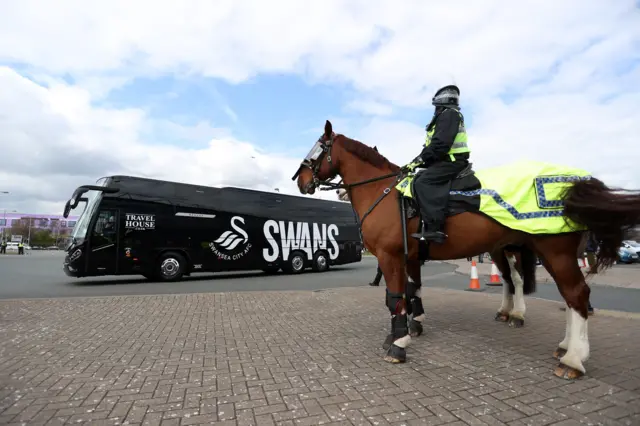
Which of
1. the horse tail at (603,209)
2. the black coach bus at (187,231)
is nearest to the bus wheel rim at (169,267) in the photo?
the black coach bus at (187,231)

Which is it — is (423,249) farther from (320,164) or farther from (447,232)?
(320,164)

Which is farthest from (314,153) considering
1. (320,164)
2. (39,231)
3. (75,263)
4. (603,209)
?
(39,231)

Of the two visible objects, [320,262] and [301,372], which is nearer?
[301,372]

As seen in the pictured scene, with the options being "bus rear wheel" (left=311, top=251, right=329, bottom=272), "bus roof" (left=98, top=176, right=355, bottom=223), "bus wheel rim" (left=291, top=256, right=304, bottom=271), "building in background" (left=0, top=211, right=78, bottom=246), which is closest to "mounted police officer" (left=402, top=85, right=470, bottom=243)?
"bus roof" (left=98, top=176, right=355, bottom=223)

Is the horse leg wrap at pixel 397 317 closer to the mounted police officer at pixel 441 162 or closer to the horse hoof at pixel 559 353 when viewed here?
the mounted police officer at pixel 441 162

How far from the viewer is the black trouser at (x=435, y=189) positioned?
162 inches

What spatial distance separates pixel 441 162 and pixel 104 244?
42.7 feet

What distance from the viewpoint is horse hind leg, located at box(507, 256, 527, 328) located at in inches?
224

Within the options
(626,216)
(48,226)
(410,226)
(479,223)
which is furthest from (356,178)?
(48,226)

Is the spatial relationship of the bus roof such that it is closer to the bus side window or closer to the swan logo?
the bus side window

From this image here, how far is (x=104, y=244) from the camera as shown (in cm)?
1343

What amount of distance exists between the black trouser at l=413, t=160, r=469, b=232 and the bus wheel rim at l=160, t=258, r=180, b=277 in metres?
12.6

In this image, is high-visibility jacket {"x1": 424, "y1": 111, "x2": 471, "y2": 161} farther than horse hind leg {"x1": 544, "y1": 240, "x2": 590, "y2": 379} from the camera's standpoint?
Yes

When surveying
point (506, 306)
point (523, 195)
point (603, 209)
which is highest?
point (523, 195)
